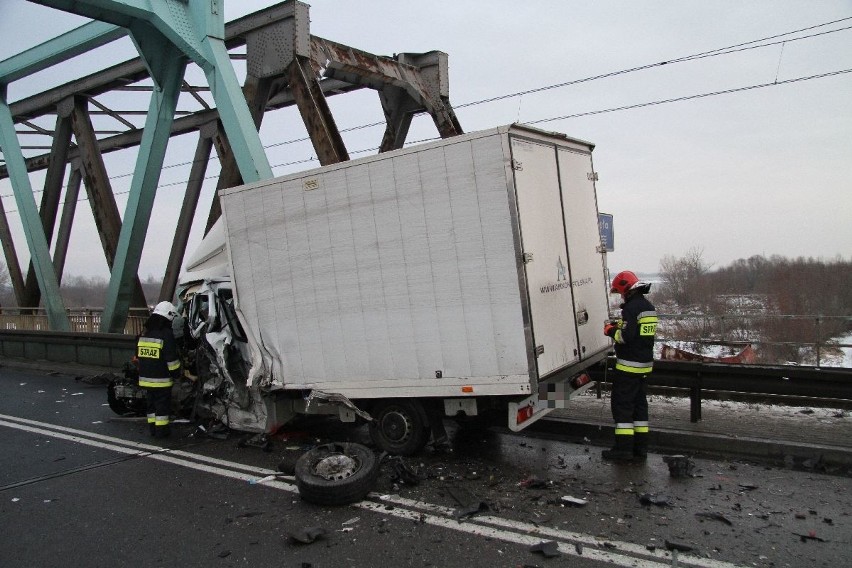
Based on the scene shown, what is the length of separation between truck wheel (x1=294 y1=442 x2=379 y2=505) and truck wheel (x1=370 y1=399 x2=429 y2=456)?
664 mm

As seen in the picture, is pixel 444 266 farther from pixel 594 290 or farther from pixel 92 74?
pixel 92 74

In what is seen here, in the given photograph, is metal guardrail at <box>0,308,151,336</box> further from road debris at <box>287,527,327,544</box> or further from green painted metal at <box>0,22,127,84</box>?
road debris at <box>287,527,327,544</box>

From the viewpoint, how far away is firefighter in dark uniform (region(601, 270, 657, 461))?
565 centimetres

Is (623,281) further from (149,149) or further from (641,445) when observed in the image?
(149,149)

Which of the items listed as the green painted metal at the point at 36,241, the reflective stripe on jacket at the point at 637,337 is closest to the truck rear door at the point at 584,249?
the reflective stripe on jacket at the point at 637,337

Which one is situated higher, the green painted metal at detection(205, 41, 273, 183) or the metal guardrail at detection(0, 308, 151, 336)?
the green painted metal at detection(205, 41, 273, 183)

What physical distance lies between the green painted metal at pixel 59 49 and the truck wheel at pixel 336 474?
34.8ft

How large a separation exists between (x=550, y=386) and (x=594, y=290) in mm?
1587

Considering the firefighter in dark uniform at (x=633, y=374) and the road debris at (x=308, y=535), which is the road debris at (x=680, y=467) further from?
the road debris at (x=308, y=535)

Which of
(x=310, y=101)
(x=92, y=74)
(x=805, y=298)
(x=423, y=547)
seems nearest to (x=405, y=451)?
(x=423, y=547)

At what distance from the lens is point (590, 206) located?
6652 mm

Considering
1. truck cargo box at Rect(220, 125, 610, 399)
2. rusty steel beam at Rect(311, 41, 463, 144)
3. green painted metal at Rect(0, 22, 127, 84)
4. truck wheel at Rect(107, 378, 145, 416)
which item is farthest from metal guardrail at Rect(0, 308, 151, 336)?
truck cargo box at Rect(220, 125, 610, 399)

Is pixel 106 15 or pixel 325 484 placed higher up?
pixel 106 15

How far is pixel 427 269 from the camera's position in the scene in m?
5.38
